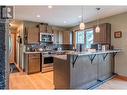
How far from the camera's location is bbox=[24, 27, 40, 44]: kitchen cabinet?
5.73 meters

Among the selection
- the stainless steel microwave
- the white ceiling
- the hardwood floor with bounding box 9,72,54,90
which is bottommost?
the hardwood floor with bounding box 9,72,54,90

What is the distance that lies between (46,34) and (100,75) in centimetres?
345

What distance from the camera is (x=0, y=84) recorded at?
2.31ft

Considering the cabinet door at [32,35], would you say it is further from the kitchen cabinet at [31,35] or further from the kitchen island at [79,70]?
the kitchen island at [79,70]

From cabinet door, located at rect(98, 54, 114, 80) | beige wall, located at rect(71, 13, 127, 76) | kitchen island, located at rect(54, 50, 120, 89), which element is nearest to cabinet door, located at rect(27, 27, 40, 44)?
kitchen island, located at rect(54, 50, 120, 89)

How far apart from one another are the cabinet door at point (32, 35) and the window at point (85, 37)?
2.42m

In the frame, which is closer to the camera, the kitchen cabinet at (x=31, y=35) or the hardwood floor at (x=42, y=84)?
the hardwood floor at (x=42, y=84)

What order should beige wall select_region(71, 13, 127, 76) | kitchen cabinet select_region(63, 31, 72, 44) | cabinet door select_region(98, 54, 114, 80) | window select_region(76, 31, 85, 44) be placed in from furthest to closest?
kitchen cabinet select_region(63, 31, 72, 44), window select_region(76, 31, 85, 44), beige wall select_region(71, 13, 127, 76), cabinet door select_region(98, 54, 114, 80)

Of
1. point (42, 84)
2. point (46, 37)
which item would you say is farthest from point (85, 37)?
point (42, 84)

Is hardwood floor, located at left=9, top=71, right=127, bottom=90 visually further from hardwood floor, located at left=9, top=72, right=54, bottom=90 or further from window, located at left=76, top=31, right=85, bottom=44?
window, located at left=76, top=31, right=85, bottom=44

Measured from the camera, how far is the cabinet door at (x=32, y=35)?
5.73 metres

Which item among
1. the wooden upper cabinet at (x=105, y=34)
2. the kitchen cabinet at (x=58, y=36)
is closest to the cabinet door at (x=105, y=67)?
the wooden upper cabinet at (x=105, y=34)
